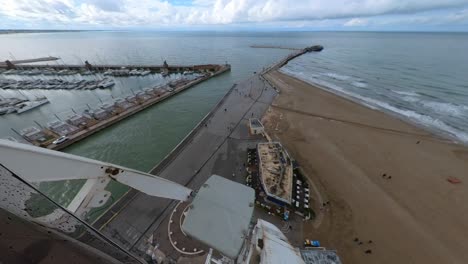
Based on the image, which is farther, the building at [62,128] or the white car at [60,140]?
the building at [62,128]

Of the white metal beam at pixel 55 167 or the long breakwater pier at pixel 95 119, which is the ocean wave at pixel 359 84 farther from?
the white metal beam at pixel 55 167

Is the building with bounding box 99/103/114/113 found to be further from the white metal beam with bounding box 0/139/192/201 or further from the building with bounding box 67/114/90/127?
the white metal beam with bounding box 0/139/192/201

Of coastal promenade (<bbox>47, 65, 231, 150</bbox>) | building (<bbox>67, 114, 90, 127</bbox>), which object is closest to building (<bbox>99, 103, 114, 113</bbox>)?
coastal promenade (<bbox>47, 65, 231, 150</bbox>)

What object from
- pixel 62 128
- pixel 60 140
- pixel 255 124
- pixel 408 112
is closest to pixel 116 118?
pixel 62 128

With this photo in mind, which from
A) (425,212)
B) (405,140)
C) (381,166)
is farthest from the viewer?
(405,140)

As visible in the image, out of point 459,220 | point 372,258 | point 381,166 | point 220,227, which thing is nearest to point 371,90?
point 381,166

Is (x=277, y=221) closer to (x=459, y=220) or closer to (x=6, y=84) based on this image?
(x=459, y=220)

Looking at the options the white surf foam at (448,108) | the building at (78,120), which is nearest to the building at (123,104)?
the building at (78,120)
